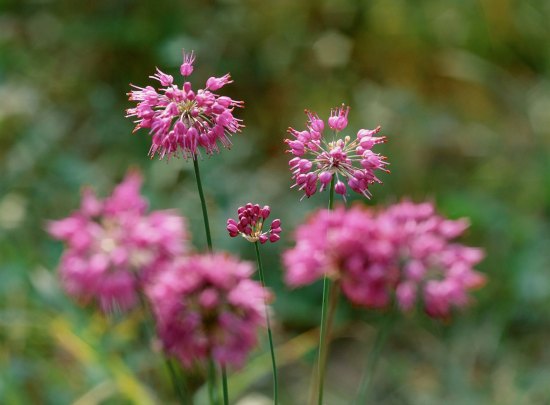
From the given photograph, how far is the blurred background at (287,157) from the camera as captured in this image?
2148 millimetres

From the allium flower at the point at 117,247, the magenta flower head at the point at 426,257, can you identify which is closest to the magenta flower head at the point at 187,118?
the allium flower at the point at 117,247

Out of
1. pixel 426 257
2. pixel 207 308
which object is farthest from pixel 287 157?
pixel 207 308

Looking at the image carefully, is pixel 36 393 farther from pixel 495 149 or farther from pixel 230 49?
pixel 495 149

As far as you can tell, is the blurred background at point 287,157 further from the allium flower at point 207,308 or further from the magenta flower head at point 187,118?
the magenta flower head at point 187,118

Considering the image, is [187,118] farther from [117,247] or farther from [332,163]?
[117,247]

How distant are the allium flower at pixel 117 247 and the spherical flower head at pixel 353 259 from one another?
0.16 metres

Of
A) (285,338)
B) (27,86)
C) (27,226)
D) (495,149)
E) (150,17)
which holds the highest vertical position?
(150,17)

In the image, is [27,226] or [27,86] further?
[27,86]

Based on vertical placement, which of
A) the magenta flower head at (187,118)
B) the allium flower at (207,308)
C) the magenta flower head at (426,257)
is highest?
the magenta flower head at (187,118)

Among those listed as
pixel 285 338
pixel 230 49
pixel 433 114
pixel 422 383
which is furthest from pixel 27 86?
pixel 422 383

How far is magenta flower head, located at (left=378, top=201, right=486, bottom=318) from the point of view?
1.07 meters

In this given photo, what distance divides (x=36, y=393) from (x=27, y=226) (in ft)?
1.84

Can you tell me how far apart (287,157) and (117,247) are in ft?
6.00

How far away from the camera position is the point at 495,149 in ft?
9.75
